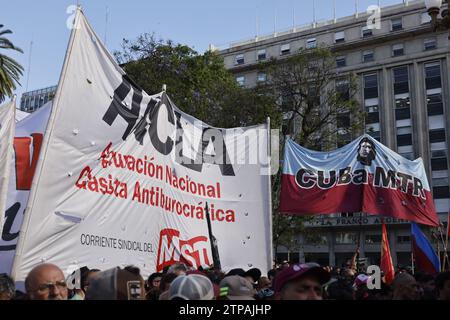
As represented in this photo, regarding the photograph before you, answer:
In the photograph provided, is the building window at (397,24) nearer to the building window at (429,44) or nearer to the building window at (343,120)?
the building window at (429,44)

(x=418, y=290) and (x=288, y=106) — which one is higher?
(x=288, y=106)

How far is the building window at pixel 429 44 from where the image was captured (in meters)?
49.0

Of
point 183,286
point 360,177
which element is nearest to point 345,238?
point 360,177

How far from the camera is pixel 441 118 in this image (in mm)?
47688

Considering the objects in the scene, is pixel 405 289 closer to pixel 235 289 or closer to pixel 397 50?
pixel 235 289

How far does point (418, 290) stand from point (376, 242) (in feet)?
148

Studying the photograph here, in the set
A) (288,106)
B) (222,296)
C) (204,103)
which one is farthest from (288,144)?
(288,106)

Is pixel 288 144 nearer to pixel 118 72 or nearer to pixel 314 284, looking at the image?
pixel 118 72

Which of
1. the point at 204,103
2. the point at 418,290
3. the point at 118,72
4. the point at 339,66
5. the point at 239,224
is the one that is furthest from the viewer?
the point at 339,66

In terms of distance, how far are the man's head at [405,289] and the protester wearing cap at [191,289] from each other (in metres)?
2.27

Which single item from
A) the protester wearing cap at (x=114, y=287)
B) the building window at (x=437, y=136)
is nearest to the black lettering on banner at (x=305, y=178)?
the protester wearing cap at (x=114, y=287)

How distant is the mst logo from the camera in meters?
7.04

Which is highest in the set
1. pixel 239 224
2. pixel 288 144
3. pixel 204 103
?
pixel 204 103
